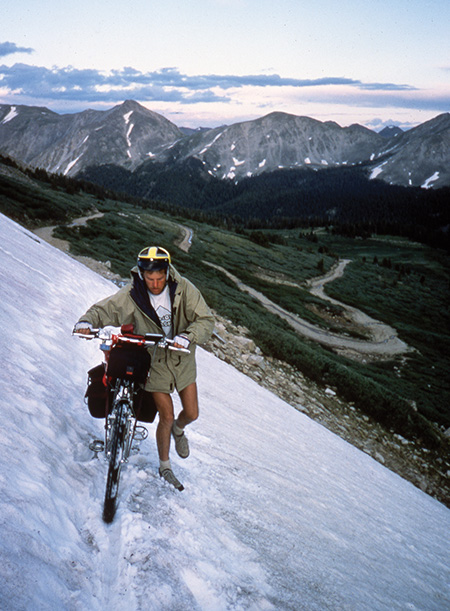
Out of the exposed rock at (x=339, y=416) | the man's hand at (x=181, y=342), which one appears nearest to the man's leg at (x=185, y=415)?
the man's hand at (x=181, y=342)

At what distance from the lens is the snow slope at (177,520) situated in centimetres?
359

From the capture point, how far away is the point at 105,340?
4.77 metres

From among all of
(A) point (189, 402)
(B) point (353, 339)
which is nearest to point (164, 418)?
(A) point (189, 402)

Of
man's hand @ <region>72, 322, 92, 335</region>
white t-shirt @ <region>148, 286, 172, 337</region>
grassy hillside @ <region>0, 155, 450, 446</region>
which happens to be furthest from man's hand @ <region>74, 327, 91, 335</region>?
grassy hillside @ <region>0, 155, 450, 446</region>

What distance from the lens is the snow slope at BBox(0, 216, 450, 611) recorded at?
3.59m

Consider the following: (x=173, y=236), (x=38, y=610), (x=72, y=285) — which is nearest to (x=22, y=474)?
(x=38, y=610)

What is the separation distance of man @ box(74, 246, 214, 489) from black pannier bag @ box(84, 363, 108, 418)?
585mm

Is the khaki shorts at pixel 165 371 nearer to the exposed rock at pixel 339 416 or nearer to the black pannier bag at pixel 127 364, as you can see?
the black pannier bag at pixel 127 364

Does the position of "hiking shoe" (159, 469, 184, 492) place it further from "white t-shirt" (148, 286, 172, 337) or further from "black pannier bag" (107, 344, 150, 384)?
"white t-shirt" (148, 286, 172, 337)

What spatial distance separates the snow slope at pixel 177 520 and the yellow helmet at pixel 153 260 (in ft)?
8.55

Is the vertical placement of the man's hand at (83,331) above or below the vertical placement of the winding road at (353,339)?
above

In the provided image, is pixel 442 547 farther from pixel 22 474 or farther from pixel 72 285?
pixel 72 285

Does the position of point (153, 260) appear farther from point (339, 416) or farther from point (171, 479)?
point (339, 416)

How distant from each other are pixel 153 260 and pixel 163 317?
0.87 metres
